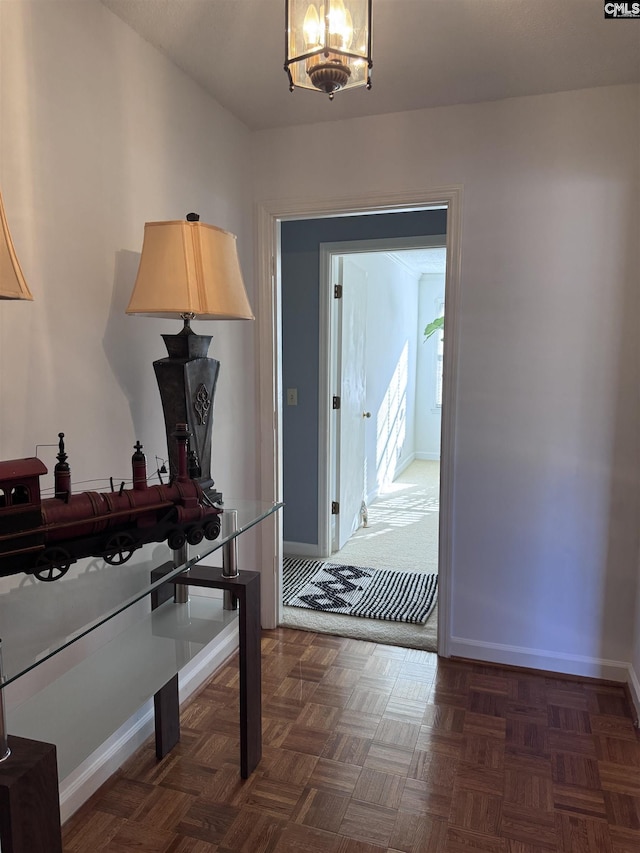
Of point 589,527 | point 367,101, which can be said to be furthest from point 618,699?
point 367,101

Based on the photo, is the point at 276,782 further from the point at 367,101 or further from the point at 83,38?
the point at 367,101

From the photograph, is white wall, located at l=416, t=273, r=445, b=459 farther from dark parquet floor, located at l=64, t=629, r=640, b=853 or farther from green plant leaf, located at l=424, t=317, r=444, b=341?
dark parquet floor, located at l=64, t=629, r=640, b=853

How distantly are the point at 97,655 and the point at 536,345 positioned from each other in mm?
1966

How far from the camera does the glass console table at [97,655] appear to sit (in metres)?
1.04

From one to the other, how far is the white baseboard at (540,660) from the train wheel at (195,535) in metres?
1.60

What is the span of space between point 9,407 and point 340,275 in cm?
268

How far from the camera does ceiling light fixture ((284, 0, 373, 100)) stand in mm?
1170

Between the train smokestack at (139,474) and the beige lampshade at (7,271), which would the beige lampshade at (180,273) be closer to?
the train smokestack at (139,474)

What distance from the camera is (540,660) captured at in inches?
102

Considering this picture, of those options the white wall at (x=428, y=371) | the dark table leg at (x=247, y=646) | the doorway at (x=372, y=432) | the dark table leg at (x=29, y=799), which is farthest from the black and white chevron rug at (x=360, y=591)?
the white wall at (x=428, y=371)

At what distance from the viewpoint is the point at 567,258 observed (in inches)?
94.7

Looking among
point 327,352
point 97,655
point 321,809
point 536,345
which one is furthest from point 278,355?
point 321,809

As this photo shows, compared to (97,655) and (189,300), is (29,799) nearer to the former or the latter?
(97,655)

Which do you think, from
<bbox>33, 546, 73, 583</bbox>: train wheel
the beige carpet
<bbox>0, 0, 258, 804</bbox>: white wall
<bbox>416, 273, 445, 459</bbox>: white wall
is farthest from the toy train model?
<bbox>416, 273, 445, 459</bbox>: white wall
